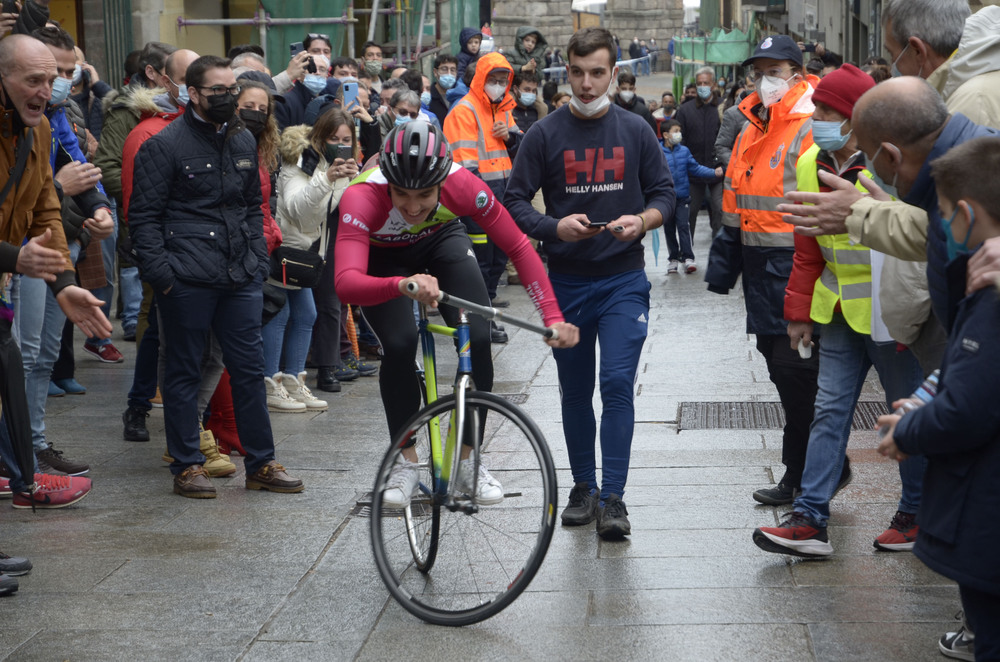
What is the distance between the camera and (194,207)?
6.27m

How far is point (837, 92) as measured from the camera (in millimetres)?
5074

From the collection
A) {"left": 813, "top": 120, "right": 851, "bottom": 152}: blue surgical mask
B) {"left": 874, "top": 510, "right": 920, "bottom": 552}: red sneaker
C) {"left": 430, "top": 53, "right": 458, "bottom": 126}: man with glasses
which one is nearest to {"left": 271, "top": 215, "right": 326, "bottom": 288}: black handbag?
{"left": 813, "top": 120, "right": 851, "bottom": 152}: blue surgical mask

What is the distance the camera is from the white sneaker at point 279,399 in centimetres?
834

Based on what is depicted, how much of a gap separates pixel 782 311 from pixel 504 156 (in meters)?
5.75

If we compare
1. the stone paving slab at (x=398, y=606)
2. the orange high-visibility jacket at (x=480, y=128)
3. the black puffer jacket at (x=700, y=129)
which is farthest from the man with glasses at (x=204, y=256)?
the black puffer jacket at (x=700, y=129)

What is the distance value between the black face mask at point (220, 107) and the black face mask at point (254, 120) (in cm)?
74

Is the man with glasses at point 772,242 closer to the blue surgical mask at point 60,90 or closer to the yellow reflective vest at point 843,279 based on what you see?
the yellow reflective vest at point 843,279

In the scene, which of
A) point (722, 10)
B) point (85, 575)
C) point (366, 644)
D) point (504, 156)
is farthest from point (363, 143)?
point (722, 10)

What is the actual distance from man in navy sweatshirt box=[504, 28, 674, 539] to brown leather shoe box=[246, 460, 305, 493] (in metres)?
1.47

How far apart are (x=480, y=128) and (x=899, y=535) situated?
22.1 ft

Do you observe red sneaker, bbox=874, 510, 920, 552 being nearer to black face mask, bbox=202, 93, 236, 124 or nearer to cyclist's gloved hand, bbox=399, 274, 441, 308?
cyclist's gloved hand, bbox=399, 274, 441, 308

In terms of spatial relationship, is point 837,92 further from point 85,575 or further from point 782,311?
point 85,575

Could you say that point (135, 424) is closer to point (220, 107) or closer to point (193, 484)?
point (193, 484)

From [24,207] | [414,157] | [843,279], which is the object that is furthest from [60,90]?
[843,279]
